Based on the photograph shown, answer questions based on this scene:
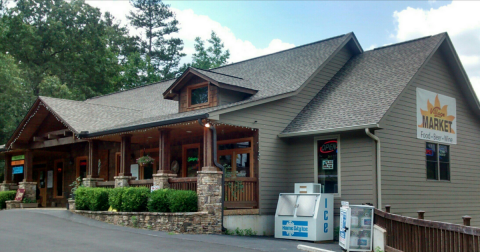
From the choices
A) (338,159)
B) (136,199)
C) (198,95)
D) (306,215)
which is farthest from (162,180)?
(338,159)

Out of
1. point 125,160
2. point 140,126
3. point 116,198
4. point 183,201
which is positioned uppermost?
point 140,126

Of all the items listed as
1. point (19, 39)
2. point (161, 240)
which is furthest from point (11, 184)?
point (19, 39)

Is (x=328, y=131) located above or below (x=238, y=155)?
above

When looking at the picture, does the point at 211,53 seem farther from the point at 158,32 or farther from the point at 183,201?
the point at 183,201

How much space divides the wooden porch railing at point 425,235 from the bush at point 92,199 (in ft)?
30.5

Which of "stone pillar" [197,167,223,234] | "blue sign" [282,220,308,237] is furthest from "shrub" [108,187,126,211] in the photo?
"blue sign" [282,220,308,237]

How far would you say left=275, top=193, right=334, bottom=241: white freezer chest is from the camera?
13430mm

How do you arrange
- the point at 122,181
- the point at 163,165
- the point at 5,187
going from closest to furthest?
the point at 163,165 < the point at 122,181 < the point at 5,187

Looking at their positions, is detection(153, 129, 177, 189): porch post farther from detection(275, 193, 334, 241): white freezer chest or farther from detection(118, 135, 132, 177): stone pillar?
detection(275, 193, 334, 241): white freezer chest

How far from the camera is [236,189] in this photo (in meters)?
14.5

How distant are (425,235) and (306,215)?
16.2ft

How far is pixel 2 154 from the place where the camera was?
23.9 m

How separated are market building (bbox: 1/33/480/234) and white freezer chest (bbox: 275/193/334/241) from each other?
0.75 m

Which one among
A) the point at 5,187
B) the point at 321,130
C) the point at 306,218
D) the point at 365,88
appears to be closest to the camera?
the point at 306,218
